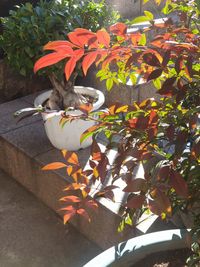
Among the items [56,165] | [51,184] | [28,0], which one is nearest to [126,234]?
[51,184]

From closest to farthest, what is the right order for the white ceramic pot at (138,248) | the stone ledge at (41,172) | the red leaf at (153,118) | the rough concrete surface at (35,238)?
the red leaf at (153,118), the white ceramic pot at (138,248), the stone ledge at (41,172), the rough concrete surface at (35,238)

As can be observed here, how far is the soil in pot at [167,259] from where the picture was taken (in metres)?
1.26

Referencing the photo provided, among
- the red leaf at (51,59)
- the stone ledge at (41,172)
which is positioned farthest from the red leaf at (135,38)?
the stone ledge at (41,172)

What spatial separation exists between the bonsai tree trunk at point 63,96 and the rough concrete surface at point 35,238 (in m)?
0.65

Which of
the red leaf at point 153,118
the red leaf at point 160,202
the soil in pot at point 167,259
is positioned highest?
the red leaf at point 153,118

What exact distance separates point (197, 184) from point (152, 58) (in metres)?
0.37

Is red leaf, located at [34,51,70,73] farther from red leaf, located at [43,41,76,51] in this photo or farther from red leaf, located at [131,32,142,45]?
red leaf, located at [131,32,142,45]

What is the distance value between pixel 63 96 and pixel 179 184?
1.61m

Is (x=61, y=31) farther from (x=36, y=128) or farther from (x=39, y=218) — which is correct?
(x=39, y=218)

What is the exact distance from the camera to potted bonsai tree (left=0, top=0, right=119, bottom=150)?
2.22 m

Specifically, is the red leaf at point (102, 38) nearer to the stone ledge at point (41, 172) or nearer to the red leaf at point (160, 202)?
the red leaf at point (160, 202)

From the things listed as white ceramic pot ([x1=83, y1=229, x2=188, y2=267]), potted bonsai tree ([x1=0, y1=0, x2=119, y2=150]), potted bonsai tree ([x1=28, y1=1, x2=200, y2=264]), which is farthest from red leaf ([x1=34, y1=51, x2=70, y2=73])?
potted bonsai tree ([x1=0, y1=0, x2=119, y2=150])

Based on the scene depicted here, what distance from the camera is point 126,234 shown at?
1823 mm

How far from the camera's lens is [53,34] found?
2.22 metres
